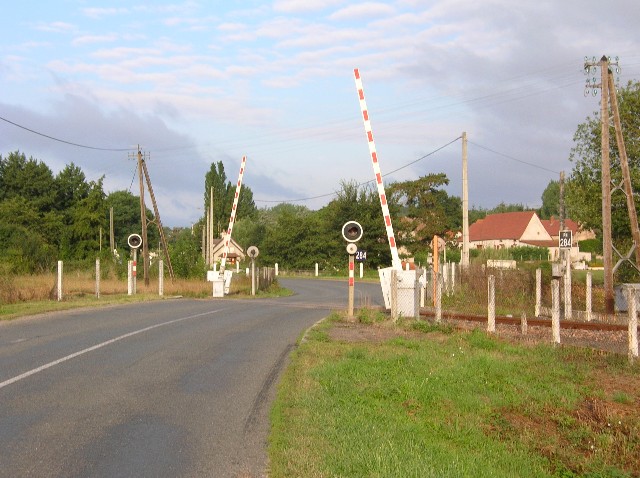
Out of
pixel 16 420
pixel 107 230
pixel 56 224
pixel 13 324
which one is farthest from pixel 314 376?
pixel 107 230

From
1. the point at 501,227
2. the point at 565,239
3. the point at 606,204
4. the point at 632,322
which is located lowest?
the point at 632,322

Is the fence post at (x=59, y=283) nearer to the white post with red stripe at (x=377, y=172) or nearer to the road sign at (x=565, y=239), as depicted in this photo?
the white post with red stripe at (x=377, y=172)

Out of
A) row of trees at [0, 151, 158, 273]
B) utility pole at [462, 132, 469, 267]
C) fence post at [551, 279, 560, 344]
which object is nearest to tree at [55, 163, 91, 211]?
row of trees at [0, 151, 158, 273]

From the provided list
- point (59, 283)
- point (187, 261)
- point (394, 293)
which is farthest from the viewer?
point (187, 261)

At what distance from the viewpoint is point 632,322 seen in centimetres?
1283

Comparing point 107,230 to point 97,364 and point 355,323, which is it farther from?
point 97,364

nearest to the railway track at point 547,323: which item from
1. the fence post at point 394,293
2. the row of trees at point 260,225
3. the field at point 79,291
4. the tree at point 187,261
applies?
the fence post at point 394,293

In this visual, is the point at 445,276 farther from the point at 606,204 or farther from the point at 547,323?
the point at 547,323

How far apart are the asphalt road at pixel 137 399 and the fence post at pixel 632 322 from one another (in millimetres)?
5672

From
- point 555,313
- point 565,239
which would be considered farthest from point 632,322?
point 565,239

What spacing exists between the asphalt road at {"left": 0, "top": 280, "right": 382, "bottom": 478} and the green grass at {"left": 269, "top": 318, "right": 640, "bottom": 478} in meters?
0.50

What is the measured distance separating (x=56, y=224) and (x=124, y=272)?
44513 mm

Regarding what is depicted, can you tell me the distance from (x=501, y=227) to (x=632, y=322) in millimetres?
104627

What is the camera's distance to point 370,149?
73.2ft
